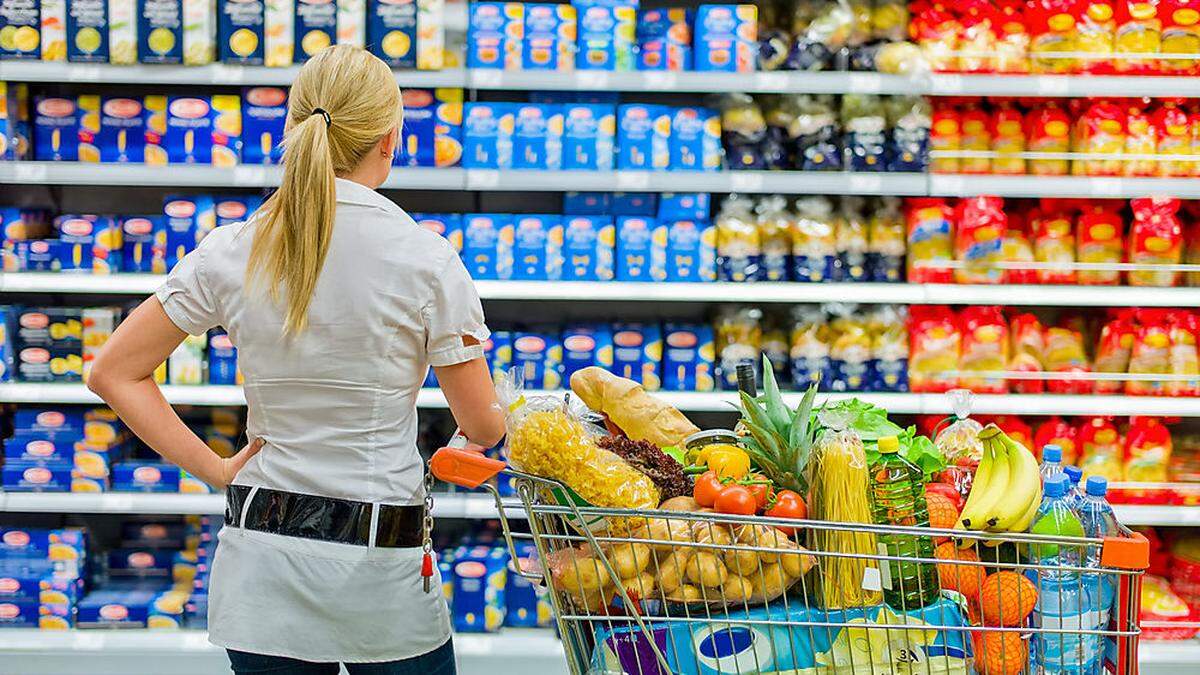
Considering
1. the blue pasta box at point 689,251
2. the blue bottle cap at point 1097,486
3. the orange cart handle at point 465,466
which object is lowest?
the blue bottle cap at point 1097,486

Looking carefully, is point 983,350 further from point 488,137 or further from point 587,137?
point 488,137

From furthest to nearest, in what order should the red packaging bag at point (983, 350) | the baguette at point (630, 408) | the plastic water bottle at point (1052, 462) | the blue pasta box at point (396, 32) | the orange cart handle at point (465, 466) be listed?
the red packaging bag at point (983, 350) → the blue pasta box at point (396, 32) → the baguette at point (630, 408) → the plastic water bottle at point (1052, 462) → the orange cart handle at point (465, 466)

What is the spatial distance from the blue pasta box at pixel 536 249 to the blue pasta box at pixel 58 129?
4.25 feet

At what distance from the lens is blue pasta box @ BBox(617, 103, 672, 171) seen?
3.49m

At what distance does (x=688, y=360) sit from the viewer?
355cm

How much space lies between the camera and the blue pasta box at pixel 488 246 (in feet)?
11.5

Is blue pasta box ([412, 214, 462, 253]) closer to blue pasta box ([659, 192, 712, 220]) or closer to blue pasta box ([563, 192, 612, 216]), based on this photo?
blue pasta box ([563, 192, 612, 216])

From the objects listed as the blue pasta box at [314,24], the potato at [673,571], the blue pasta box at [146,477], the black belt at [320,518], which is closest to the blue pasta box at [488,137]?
the blue pasta box at [314,24]

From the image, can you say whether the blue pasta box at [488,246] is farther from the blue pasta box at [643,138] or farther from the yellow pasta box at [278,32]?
the yellow pasta box at [278,32]

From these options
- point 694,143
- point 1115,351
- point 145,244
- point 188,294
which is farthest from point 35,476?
point 1115,351

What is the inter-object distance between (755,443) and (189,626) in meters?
2.43

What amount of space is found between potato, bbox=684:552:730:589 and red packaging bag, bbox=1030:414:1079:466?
240cm

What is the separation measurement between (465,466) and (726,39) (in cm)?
238

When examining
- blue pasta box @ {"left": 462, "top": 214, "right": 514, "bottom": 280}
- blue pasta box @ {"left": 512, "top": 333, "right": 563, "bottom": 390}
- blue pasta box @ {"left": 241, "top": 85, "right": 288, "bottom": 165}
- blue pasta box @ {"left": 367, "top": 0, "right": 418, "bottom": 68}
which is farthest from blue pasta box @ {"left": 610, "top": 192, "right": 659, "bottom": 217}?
blue pasta box @ {"left": 241, "top": 85, "right": 288, "bottom": 165}
